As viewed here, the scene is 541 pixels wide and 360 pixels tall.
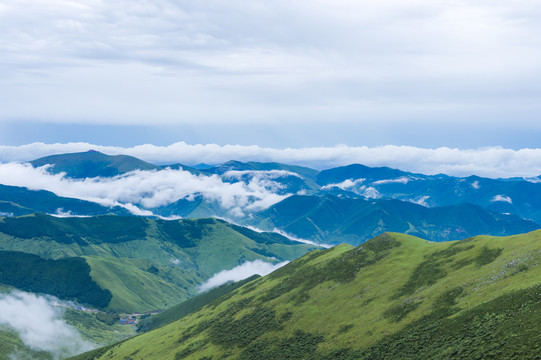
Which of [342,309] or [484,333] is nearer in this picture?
[484,333]

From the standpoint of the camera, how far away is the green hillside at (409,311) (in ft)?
302

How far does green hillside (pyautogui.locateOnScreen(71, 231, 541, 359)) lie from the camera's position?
92125mm

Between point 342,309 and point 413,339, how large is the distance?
157ft

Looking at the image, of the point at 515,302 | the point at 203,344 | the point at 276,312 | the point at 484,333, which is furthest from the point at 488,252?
the point at 203,344

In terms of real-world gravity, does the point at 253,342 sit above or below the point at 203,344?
above

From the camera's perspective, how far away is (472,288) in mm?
119312

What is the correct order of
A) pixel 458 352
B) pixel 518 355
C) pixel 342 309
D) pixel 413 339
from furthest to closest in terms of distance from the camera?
pixel 342 309 → pixel 413 339 → pixel 458 352 → pixel 518 355

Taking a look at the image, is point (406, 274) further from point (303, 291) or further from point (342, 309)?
point (303, 291)

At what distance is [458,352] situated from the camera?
89.2 meters

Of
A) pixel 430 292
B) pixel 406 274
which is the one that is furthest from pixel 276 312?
pixel 430 292

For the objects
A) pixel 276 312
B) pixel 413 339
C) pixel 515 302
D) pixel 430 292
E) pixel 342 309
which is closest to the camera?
pixel 515 302

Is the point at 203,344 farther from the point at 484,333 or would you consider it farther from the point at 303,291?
the point at 484,333

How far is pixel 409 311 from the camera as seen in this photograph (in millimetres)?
125500

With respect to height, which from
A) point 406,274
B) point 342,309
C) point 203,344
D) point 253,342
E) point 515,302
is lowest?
point 203,344
